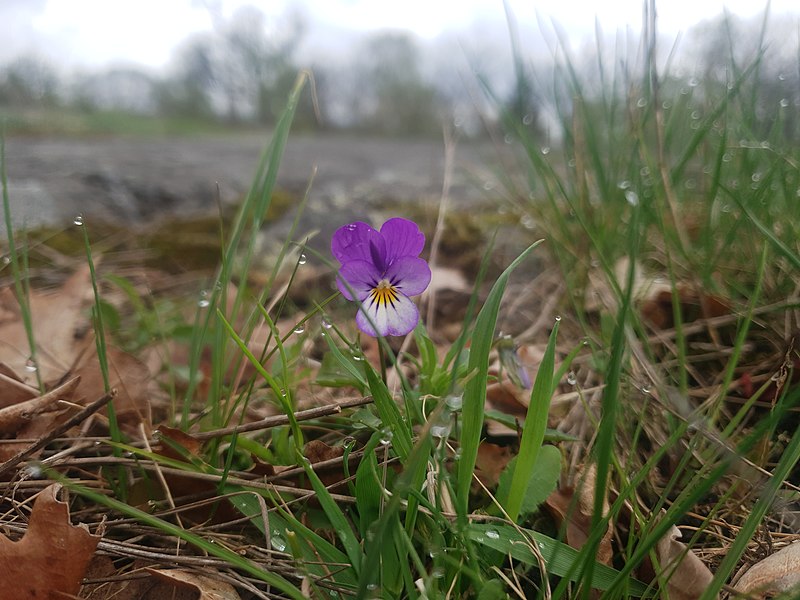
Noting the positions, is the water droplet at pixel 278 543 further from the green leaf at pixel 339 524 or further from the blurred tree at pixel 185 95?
the blurred tree at pixel 185 95

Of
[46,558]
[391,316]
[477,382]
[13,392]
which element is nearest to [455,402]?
[477,382]

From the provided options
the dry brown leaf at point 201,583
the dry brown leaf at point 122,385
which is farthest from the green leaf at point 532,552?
the dry brown leaf at point 122,385

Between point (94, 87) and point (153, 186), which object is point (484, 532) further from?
point (94, 87)

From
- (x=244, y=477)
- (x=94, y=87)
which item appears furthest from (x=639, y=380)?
(x=94, y=87)

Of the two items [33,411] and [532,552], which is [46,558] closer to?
[33,411]

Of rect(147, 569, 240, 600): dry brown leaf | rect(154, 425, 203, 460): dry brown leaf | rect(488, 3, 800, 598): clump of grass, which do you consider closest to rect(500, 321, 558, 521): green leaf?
rect(488, 3, 800, 598): clump of grass

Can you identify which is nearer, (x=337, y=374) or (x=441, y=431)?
(x=441, y=431)
